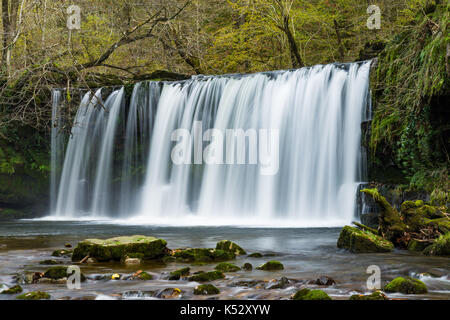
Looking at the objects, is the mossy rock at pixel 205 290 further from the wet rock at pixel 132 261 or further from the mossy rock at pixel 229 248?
the mossy rock at pixel 229 248

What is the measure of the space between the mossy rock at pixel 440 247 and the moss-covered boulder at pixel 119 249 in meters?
3.48

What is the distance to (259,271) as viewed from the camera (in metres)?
5.40

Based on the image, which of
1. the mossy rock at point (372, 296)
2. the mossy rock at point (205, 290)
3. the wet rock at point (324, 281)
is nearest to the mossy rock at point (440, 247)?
the wet rock at point (324, 281)

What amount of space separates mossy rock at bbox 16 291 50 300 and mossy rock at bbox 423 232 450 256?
476 cm

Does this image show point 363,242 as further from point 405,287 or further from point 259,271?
point 405,287

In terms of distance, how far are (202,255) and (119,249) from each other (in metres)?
1.03

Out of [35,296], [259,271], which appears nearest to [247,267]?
[259,271]

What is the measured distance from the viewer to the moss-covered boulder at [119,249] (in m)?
6.05

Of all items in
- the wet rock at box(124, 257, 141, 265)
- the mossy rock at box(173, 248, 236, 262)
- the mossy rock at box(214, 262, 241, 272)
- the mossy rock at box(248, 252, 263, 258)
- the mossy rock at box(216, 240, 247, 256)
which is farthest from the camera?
the mossy rock at box(216, 240, 247, 256)

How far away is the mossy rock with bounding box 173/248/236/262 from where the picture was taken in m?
6.16

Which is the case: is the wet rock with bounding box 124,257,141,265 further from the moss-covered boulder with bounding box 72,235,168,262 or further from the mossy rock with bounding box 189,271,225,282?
the mossy rock with bounding box 189,271,225,282

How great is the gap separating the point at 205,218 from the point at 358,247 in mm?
6979

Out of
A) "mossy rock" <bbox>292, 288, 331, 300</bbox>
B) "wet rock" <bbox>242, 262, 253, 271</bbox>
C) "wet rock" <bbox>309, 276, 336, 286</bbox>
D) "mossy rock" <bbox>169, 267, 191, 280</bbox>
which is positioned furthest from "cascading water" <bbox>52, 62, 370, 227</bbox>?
"mossy rock" <bbox>292, 288, 331, 300</bbox>

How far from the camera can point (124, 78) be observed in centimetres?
1798
